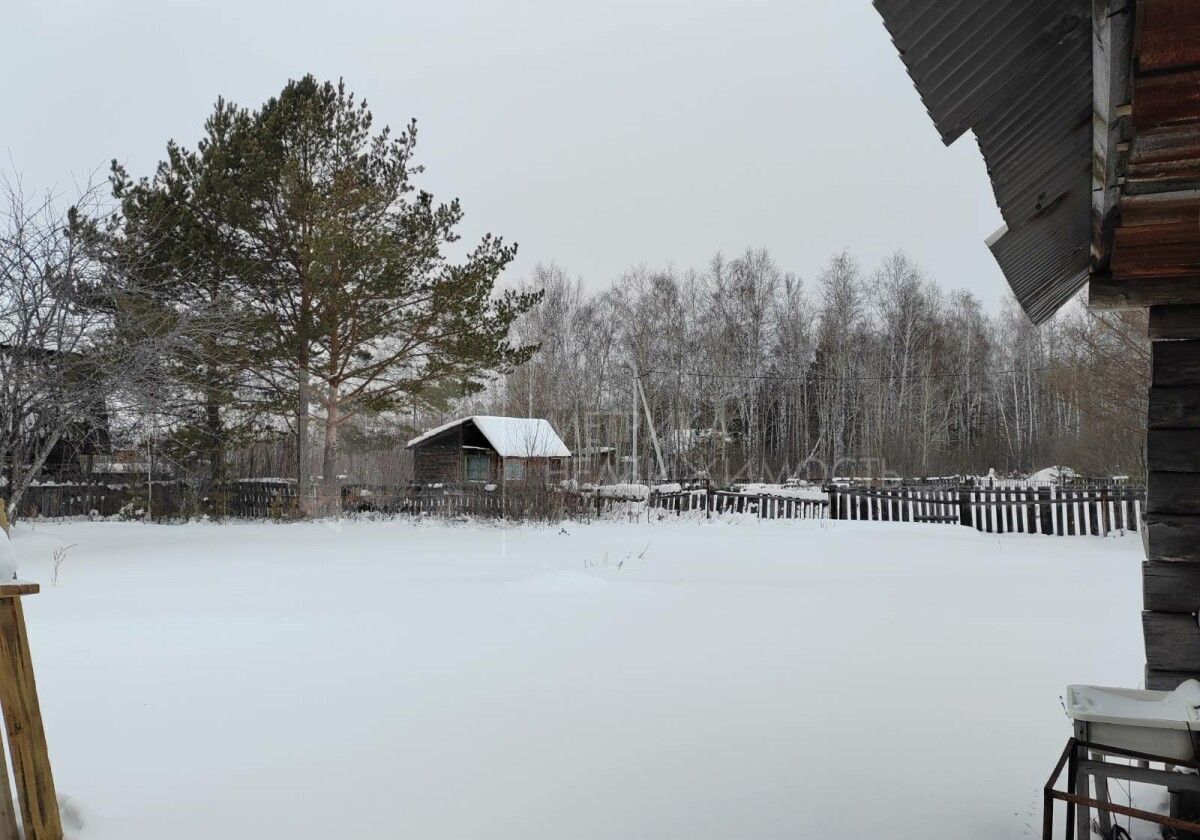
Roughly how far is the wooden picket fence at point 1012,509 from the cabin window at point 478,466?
1744cm

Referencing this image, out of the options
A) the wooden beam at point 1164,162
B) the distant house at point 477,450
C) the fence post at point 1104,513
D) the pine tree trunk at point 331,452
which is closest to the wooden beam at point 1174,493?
the wooden beam at point 1164,162

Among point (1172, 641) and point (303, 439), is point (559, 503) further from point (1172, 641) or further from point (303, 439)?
point (1172, 641)

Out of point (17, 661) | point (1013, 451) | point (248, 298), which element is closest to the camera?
point (17, 661)

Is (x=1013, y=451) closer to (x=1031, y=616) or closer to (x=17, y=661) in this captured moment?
(x=1031, y=616)

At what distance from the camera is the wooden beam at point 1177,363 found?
2703mm

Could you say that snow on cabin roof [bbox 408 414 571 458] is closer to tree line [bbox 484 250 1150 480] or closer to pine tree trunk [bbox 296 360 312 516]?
tree line [bbox 484 250 1150 480]

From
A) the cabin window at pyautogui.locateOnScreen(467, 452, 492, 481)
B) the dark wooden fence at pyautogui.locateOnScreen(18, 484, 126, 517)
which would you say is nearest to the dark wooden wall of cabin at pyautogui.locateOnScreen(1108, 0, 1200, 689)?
the dark wooden fence at pyautogui.locateOnScreen(18, 484, 126, 517)

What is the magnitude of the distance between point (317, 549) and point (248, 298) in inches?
343

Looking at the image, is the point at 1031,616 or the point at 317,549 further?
the point at 317,549

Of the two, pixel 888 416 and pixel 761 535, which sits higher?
pixel 888 416

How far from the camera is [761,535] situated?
45.8ft

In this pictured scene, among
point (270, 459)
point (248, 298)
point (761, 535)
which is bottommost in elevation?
point (761, 535)

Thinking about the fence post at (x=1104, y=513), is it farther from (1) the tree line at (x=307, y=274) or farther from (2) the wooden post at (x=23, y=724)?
(2) the wooden post at (x=23, y=724)

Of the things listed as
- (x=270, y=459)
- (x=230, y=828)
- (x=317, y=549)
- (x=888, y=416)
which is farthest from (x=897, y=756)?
(x=888, y=416)
